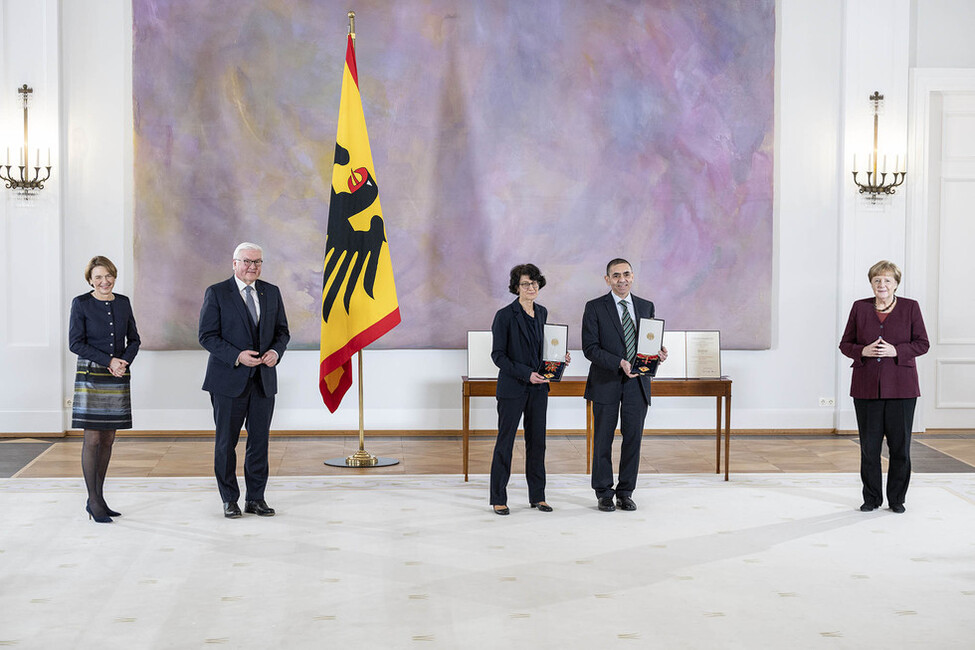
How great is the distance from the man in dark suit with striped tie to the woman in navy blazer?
1.22 metres

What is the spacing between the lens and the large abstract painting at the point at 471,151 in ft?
28.4

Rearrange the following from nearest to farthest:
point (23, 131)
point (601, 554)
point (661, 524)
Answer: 1. point (601, 554)
2. point (661, 524)
3. point (23, 131)

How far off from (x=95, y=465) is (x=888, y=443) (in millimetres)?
4559

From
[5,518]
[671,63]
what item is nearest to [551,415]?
[671,63]

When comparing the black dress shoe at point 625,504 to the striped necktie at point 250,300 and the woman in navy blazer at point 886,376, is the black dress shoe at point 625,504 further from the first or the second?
the striped necktie at point 250,300

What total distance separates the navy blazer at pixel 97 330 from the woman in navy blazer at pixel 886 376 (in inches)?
165

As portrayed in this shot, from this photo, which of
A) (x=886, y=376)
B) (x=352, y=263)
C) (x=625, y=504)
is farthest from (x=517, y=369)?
(x=886, y=376)

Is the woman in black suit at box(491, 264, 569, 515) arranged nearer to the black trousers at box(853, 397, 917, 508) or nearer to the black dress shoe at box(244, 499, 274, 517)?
the black dress shoe at box(244, 499, 274, 517)

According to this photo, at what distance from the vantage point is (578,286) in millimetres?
8883

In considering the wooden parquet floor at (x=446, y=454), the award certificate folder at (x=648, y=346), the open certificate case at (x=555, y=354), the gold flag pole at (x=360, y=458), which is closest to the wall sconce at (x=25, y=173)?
the wooden parquet floor at (x=446, y=454)

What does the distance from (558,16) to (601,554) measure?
538 centimetres

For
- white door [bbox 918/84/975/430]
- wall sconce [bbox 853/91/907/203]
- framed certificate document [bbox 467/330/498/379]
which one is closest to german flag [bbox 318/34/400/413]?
framed certificate document [bbox 467/330/498/379]

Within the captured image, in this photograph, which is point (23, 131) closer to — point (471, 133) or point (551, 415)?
point (471, 133)

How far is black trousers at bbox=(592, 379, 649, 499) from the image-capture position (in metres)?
5.96
